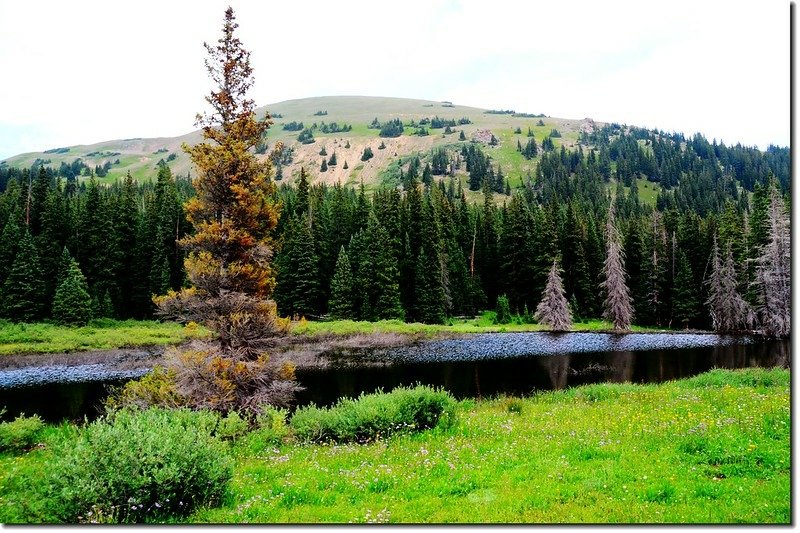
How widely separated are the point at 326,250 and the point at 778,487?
7554 centimetres

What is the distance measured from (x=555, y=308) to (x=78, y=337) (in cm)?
6003

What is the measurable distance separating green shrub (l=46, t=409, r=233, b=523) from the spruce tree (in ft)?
205

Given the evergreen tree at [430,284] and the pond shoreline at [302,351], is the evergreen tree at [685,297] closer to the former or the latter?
the pond shoreline at [302,351]

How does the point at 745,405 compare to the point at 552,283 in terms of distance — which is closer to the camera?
the point at 745,405

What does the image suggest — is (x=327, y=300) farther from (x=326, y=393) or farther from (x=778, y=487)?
(x=778, y=487)

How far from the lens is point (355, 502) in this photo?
26.9ft

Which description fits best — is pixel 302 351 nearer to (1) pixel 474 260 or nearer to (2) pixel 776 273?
(2) pixel 776 273

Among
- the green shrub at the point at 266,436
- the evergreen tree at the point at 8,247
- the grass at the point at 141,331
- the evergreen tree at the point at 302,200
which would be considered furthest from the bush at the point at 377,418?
the evergreen tree at the point at 302,200

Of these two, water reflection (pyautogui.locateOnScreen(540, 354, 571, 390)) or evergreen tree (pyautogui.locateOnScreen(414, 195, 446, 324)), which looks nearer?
water reflection (pyautogui.locateOnScreen(540, 354, 571, 390))

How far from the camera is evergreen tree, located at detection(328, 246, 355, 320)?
69.8 m

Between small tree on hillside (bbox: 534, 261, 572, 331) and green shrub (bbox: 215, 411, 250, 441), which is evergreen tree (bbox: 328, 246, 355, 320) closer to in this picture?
small tree on hillside (bbox: 534, 261, 572, 331)

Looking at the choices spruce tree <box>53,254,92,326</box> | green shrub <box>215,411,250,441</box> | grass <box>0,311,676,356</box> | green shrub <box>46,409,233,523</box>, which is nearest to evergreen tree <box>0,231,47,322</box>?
grass <box>0,311,676,356</box>

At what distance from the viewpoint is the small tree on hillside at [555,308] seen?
6725 cm

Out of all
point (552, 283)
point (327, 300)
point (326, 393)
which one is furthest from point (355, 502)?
point (327, 300)
